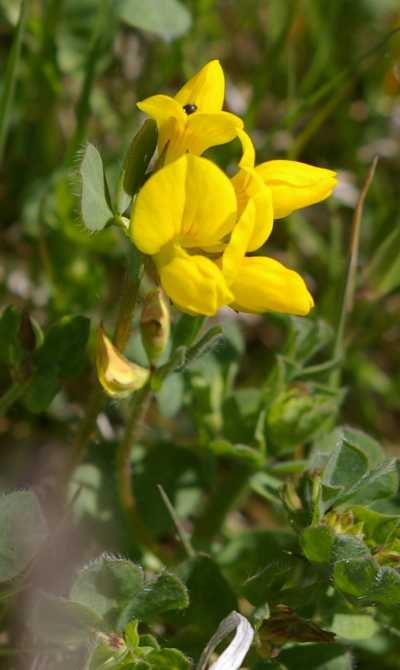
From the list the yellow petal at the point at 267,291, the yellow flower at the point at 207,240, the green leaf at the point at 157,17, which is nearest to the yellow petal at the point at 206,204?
the yellow flower at the point at 207,240

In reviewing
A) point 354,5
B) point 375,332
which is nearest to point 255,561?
point 375,332

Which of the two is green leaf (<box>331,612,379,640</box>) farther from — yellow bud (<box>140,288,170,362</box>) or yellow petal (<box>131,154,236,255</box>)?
yellow petal (<box>131,154,236,255</box>)

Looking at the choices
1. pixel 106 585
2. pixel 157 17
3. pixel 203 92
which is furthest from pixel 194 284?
pixel 157 17

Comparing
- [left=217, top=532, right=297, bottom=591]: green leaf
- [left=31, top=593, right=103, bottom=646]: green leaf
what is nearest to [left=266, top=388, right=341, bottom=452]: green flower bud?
[left=217, top=532, right=297, bottom=591]: green leaf

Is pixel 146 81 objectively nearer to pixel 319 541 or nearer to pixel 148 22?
pixel 148 22

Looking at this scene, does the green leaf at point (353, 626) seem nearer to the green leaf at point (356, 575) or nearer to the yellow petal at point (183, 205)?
the green leaf at point (356, 575)

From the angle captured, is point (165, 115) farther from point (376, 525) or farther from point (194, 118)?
point (376, 525)
